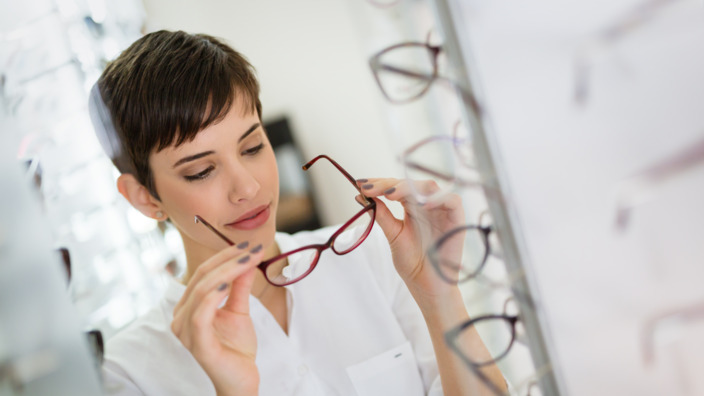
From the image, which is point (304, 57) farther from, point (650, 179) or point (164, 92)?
point (650, 179)

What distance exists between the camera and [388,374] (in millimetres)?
343

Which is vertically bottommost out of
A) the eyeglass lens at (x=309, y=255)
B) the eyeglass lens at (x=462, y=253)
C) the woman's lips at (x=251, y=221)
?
the eyeglass lens at (x=462, y=253)

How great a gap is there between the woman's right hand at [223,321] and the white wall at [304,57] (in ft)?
0.27

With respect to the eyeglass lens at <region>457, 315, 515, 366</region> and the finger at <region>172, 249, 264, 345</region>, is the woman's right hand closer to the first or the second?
the finger at <region>172, 249, 264, 345</region>

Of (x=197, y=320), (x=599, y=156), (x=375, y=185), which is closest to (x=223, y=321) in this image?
(x=197, y=320)

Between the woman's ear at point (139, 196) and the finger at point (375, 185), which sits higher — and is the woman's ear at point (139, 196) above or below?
above

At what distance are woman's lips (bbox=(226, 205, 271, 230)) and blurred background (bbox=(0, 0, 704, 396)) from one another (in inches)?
1.7

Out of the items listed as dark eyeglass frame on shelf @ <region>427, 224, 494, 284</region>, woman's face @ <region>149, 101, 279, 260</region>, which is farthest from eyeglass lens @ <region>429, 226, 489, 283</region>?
woman's face @ <region>149, 101, 279, 260</region>

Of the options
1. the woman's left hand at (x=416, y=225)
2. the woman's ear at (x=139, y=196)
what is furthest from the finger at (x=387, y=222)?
the woman's ear at (x=139, y=196)

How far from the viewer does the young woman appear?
0.29 metres

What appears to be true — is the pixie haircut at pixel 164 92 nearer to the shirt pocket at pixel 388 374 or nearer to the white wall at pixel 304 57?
the white wall at pixel 304 57

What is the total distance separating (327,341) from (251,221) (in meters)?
0.10

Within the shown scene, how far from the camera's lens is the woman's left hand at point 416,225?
11.5 inches

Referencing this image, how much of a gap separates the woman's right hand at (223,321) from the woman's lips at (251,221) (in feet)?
0.05
